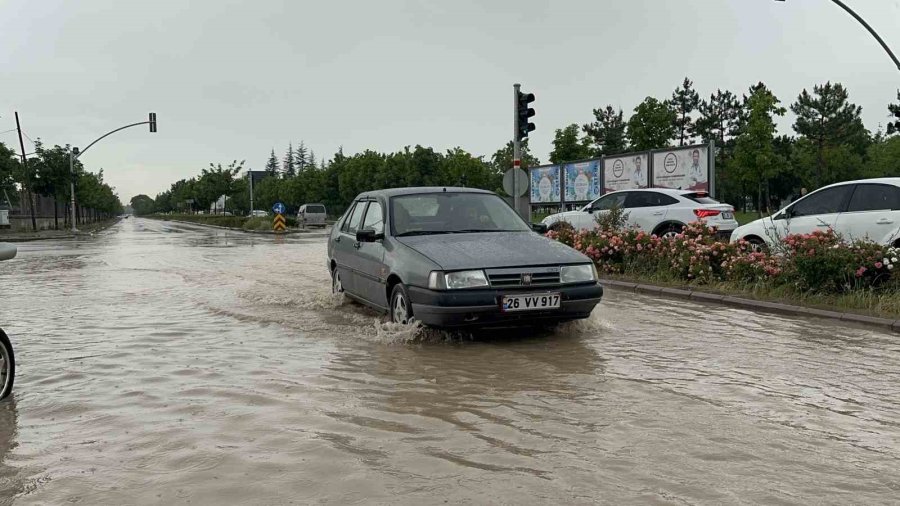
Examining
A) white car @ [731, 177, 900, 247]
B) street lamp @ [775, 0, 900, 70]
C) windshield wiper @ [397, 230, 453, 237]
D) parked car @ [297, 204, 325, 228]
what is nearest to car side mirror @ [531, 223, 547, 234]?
windshield wiper @ [397, 230, 453, 237]

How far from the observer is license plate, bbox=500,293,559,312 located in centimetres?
638

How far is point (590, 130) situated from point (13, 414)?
7941cm

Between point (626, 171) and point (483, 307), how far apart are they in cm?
1976

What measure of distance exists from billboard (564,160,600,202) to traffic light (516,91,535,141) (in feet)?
30.9

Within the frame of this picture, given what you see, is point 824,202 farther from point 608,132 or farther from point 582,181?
point 608,132

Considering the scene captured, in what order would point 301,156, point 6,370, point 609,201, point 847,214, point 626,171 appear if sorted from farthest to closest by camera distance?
point 301,156 < point 626,171 < point 609,201 < point 847,214 < point 6,370

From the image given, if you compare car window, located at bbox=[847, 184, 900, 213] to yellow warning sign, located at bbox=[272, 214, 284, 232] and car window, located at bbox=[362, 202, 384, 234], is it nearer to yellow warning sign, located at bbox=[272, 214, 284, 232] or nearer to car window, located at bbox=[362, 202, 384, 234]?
car window, located at bbox=[362, 202, 384, 234]

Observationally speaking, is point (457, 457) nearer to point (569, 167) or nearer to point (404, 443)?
point (404, 443)

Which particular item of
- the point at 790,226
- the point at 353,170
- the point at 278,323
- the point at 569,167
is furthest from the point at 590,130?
the point at 278,323

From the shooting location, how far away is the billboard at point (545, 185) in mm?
29062

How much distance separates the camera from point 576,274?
675 cm

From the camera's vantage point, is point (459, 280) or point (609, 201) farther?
point (609, 201)

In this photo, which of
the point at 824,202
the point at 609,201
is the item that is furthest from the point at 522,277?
the point at 609,201

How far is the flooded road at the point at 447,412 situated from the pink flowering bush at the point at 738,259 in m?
1.18
